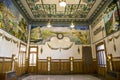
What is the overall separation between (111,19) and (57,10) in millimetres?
4595

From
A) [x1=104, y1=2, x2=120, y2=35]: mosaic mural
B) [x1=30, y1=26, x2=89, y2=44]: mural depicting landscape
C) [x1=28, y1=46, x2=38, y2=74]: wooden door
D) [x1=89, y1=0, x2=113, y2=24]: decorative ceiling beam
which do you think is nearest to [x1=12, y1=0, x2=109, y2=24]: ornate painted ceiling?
[x1=89, y1=0, x2=113, y2=24]: decorative ceiling beam

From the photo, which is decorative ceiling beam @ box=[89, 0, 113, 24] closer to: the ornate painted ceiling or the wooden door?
the ornate painted ceiling

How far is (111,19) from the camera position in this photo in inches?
277

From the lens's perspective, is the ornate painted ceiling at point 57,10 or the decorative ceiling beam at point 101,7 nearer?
the decorative ceiling beam at point 101,7

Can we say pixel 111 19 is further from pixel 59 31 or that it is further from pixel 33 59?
pixel 33 59

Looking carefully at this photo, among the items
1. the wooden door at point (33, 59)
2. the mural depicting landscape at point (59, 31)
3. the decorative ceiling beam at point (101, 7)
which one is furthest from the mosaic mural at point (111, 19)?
the wooden door at point (33, 59)

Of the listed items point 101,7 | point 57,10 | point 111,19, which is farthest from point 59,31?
point 111,19

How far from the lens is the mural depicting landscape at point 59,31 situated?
1138 cm

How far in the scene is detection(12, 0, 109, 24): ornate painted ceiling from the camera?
8445 mm

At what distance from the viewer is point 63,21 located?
11844 mm

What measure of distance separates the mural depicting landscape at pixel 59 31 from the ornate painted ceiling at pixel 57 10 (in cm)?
82

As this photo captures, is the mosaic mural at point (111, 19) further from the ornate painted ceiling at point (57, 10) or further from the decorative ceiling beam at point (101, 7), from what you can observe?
the ornate painted ceiling at point (57, 10)

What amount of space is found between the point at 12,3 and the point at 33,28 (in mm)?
4302

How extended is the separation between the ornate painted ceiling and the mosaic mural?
44.5 inches
